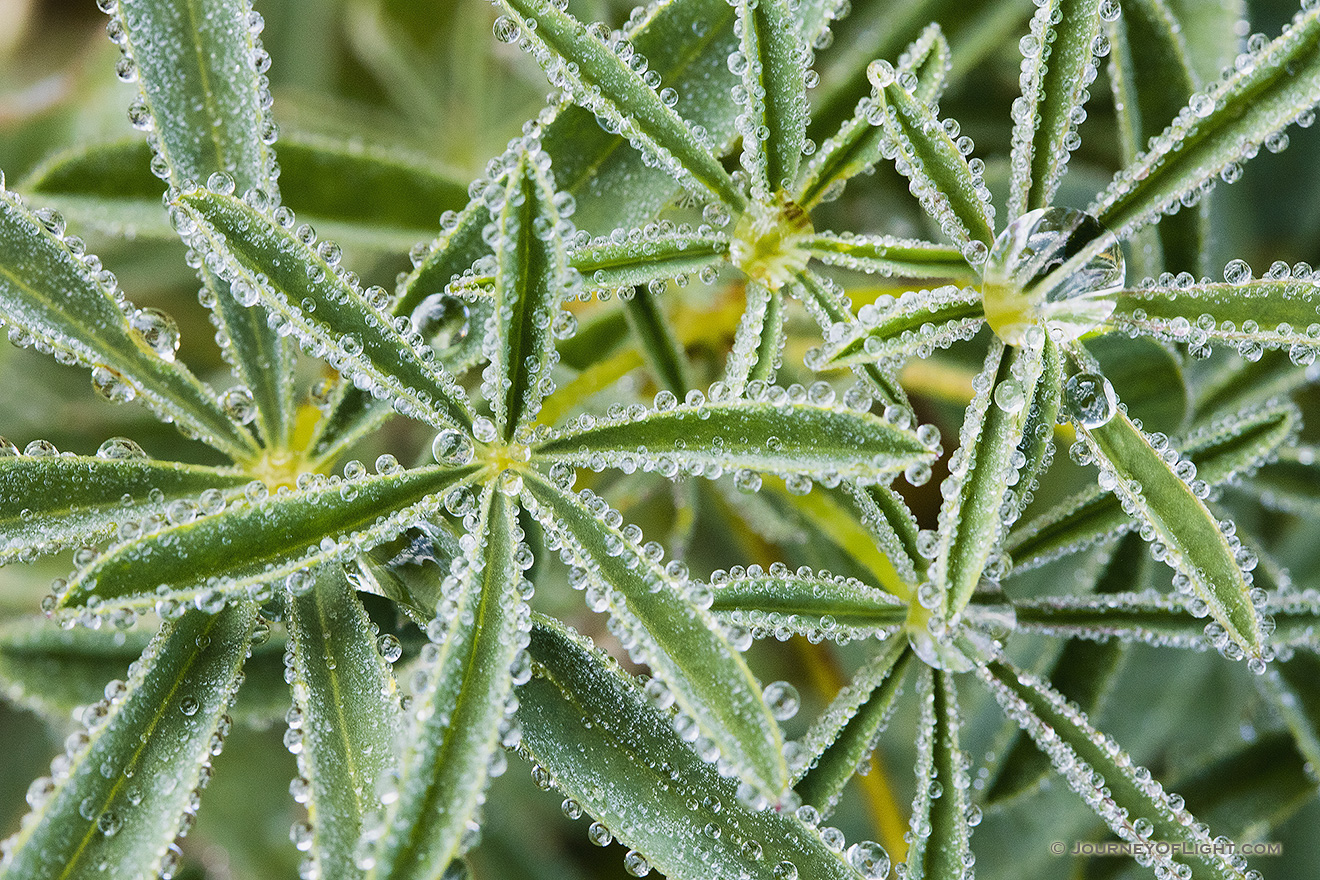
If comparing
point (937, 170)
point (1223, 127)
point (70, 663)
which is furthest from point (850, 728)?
point (70, 663)

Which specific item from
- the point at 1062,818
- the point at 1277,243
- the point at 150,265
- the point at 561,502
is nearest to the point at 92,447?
the point at 150,265

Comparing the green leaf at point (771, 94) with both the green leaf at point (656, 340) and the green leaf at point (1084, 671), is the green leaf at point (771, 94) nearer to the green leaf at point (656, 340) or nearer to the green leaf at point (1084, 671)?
the green leaf at point (656, 340)

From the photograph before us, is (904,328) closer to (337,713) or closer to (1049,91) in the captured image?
(1049,91)

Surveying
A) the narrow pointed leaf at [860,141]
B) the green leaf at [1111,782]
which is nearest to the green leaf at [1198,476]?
the green leaf at [1111,782]

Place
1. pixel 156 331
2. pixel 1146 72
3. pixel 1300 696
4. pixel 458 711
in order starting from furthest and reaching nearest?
1. pixel 1300 696
2. pixel 1146 72
3. pixel 156 331
4. pixel 458 711

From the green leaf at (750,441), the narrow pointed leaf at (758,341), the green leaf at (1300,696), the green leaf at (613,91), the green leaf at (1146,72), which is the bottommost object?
the green leaf at (750,441)

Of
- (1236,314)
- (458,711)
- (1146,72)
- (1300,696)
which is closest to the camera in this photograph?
(458,711)
